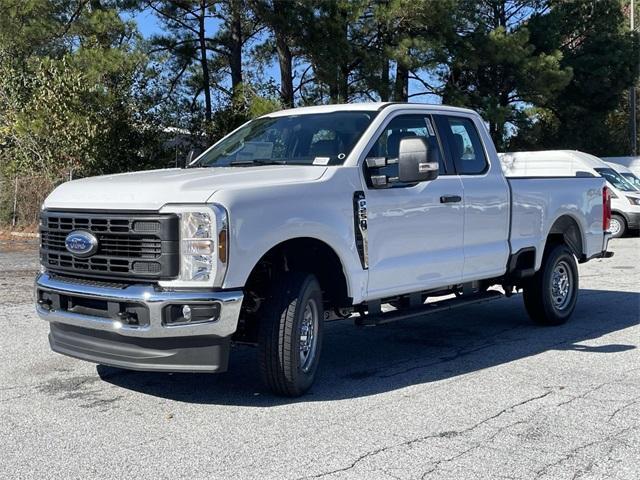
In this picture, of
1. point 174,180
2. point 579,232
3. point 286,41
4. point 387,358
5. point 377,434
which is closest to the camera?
point 377,434

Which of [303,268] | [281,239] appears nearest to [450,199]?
[303,268]

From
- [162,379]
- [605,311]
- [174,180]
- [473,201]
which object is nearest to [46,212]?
[174,180]

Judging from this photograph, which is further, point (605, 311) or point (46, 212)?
point (605, 311)

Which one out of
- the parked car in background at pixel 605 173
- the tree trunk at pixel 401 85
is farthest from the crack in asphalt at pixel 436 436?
the tree trunk at pixel 401 85

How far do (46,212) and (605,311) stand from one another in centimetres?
689

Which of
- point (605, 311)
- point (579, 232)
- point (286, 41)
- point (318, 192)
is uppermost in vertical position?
point (286, 41)

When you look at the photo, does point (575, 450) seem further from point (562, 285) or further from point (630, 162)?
point (630, 162)

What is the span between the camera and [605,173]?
2158cm

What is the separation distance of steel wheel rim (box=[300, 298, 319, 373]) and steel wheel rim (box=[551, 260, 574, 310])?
12.6ft

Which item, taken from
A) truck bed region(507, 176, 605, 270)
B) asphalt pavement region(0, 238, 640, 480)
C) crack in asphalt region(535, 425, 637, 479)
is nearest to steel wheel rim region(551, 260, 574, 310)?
truck bed region(507, 176, 605, 270)

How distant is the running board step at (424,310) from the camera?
20.7 feet

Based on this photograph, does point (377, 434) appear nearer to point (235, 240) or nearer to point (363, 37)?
point (235, 240)

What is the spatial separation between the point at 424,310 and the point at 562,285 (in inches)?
106

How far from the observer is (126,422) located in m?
5.20
